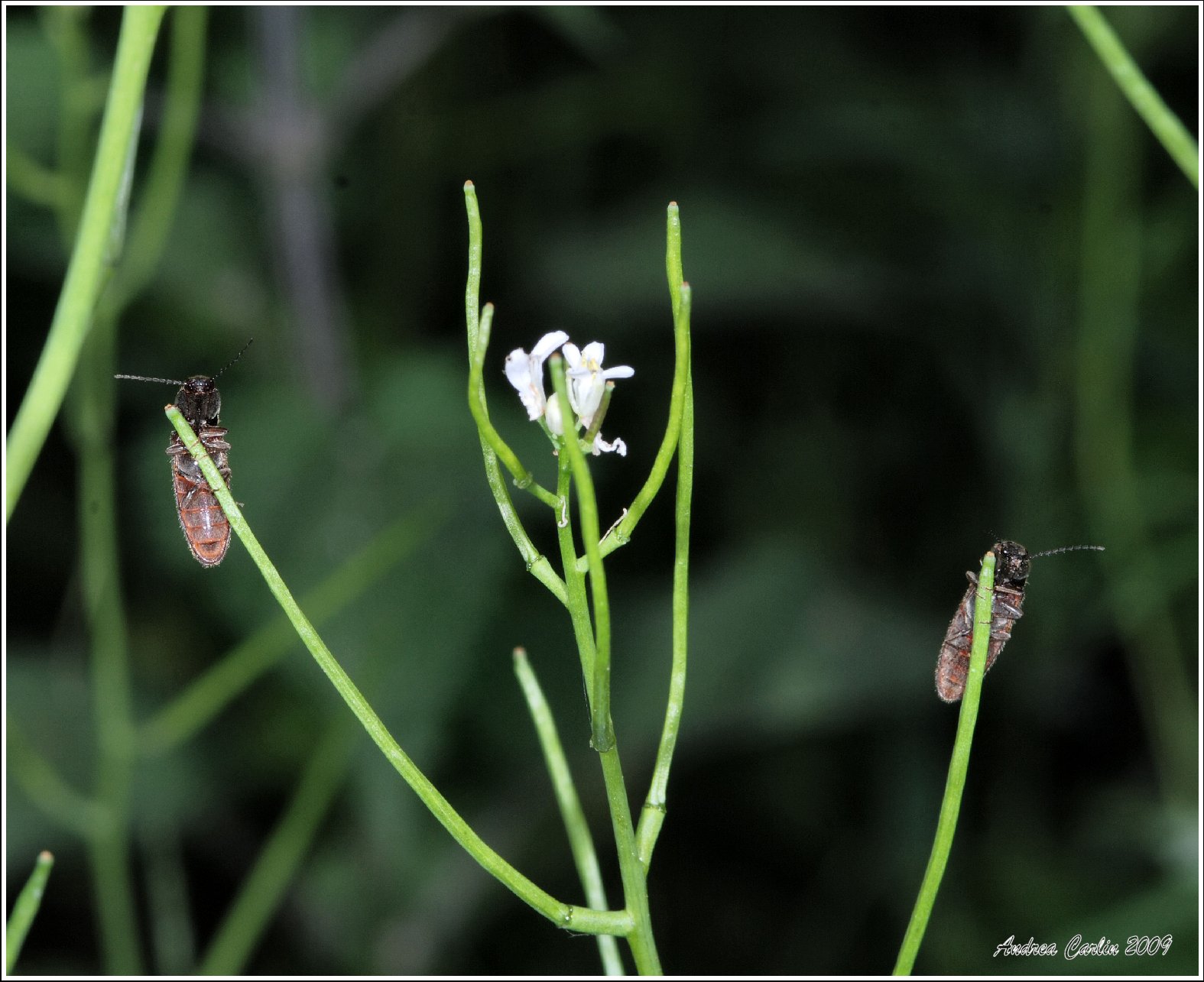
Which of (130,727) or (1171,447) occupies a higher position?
(1171,447)

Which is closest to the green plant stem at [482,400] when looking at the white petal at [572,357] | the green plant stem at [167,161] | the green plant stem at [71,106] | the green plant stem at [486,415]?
the green plant stem at [486,415]

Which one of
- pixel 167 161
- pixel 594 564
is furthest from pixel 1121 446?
pixel 167 161

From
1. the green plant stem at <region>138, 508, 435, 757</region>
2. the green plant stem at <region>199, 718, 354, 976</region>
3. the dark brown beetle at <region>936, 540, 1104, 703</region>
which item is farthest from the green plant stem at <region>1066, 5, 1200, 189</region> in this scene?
the green plant stem at <region>199, 718, 354, 976</region>

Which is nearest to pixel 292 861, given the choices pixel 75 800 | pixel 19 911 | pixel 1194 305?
pixel 75 800

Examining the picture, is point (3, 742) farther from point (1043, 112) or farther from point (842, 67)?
point (1043, 112)

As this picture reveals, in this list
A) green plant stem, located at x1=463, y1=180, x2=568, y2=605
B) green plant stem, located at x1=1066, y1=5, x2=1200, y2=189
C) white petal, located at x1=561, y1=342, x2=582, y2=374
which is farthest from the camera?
green plant stem, located at x1=1066, y1=5, x2=1200, y2=189

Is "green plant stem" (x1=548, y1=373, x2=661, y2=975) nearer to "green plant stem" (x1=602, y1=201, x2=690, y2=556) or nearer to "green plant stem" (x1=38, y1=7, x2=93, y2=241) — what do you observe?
"green plant stem" (x1=602, y1=201, x2=690, y2=556)
